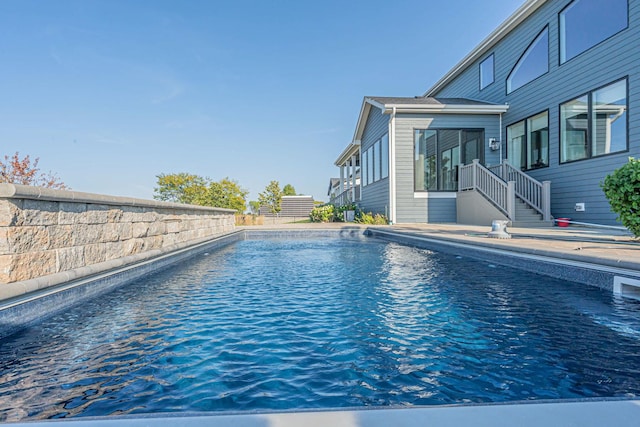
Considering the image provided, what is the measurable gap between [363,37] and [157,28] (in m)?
8.92

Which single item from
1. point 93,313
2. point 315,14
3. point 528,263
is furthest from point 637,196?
point 315,14

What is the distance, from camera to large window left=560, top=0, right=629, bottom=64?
24.3 feet

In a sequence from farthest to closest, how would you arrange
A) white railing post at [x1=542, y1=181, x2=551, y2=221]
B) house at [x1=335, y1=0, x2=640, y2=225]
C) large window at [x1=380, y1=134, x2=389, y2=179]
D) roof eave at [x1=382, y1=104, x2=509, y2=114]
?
large window at [x1=380, y1=134, x2=389, y2=179]
roof eave at [x1=382, y1=104, x2=509, y2=114]
white railing post at [x1=542, y1=181, x2=551, y2=221]
house at [x1=335, y1=0, x2=640, y2=225]

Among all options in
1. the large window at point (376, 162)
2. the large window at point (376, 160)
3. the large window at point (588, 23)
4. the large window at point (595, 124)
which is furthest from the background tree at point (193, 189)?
the large window at point (588, 23)

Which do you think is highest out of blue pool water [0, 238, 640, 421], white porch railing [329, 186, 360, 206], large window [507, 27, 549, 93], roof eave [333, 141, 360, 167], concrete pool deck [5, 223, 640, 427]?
large window [507, 27, 549, 93]

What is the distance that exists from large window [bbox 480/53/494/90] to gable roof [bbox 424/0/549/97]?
0.94 feet

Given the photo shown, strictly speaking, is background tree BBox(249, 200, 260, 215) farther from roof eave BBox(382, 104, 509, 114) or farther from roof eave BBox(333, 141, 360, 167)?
roof eave BBox(382, 104, 509, 114)

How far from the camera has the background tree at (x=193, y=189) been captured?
2883cm

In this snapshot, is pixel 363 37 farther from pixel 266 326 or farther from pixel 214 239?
pixel 266 326

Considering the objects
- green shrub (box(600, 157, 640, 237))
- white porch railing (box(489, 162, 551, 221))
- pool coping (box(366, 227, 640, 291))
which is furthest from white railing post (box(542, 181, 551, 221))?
green shrub (box(600, 157, 640, 237))

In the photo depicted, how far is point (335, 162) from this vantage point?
70.8 ft

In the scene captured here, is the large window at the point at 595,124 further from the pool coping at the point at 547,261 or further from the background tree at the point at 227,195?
the background tree at the point at 227,195

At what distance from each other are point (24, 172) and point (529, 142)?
1473 centimetres

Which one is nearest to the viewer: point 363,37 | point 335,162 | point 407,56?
point 363,37
